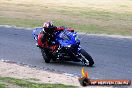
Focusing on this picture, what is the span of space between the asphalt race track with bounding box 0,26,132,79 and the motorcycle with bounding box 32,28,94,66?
0.67 feet

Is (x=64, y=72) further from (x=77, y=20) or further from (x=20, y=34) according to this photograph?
(x=77, y=20)

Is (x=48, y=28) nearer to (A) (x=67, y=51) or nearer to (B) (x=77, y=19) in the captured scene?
(A) (x=67, y=51)

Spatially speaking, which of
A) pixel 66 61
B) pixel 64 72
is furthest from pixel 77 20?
pixel 64 72

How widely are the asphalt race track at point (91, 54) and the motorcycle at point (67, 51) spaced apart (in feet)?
0.67

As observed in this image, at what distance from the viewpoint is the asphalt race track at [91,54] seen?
14.9m

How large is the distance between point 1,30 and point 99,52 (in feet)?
26.7

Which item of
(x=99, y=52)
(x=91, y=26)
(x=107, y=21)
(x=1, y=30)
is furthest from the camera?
(x=107, y=21)

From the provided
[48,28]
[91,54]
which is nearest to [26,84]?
[48,28]

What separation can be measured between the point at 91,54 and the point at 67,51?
8.41 feet

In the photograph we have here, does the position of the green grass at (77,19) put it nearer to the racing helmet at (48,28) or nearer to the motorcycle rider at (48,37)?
the motorcycle rider at (48,37)

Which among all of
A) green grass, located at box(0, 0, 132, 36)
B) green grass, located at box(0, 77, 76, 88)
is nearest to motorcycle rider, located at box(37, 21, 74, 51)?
green grass, located at box(0, 77, 76, 88)

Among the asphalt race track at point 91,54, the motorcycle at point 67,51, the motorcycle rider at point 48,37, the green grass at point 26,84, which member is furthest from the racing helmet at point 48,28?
the green grass at point 26,84

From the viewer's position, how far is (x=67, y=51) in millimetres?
15930

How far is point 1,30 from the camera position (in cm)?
2558
